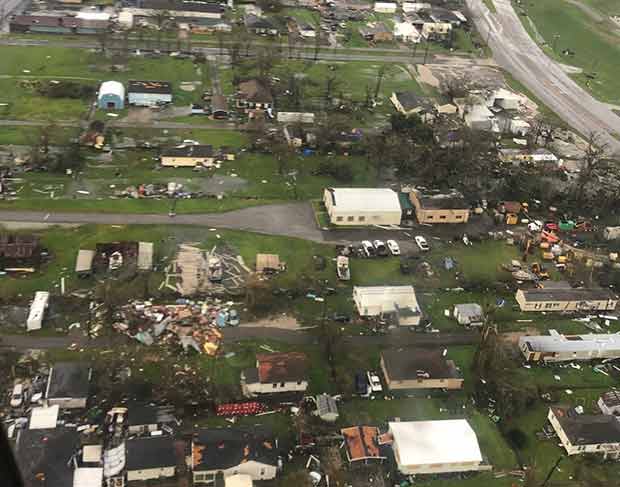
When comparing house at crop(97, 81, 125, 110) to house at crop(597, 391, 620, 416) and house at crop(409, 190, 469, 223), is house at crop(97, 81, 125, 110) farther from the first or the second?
house at crop(597, 391, 620, 416)

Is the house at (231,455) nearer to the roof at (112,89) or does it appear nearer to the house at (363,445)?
the house at (363,445)

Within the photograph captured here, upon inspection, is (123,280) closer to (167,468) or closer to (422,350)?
(167,468)

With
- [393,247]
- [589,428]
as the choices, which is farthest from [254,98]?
[589,428]

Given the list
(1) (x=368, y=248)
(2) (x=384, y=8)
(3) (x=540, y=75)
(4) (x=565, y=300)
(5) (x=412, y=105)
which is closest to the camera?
(4) (x=565, y=300)

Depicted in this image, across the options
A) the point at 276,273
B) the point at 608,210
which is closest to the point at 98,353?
the point at 276,273

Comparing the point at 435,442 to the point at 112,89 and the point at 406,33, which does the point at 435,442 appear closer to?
the point at 112,89

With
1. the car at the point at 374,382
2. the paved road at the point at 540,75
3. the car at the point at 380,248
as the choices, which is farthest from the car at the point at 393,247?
the paved road at the point at 540,75
